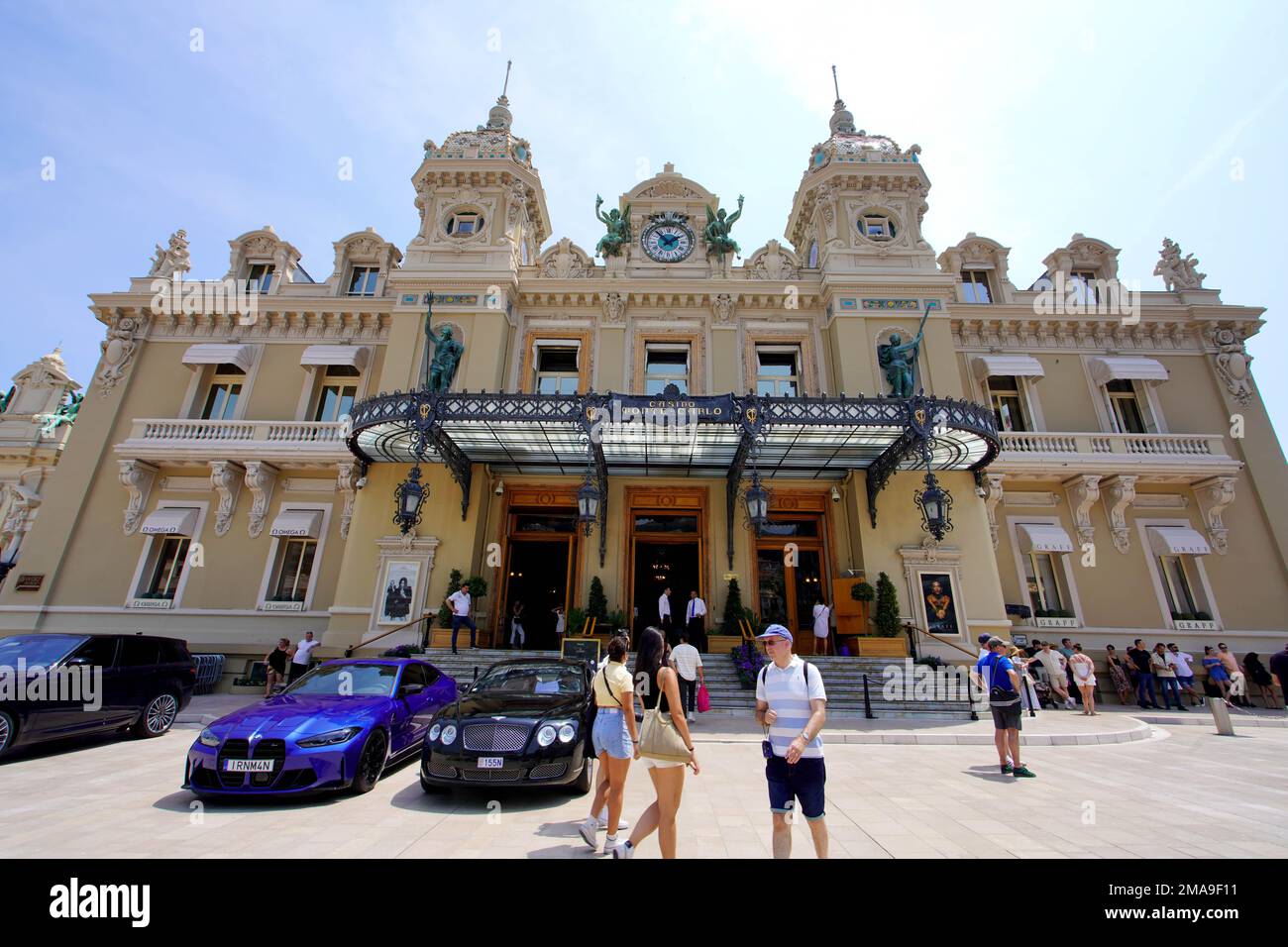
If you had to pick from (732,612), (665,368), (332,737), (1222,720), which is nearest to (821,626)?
(732,612)

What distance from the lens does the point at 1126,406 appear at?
60.8 ft

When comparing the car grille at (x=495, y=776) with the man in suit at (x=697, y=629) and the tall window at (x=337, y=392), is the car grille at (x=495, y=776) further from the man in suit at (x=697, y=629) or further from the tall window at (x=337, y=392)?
the tall window at (x=337, y=392)

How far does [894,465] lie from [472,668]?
11.9 m

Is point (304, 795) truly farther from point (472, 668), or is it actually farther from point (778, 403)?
point (778, 403)

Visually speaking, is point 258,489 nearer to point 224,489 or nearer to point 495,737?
point 224,489

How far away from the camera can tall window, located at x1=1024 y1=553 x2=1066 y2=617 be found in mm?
16312

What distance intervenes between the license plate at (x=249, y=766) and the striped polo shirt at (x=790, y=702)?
16.5ft

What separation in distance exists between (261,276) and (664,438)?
17.2 m

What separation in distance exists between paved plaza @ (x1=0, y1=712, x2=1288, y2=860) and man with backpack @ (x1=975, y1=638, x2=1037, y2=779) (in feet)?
0.82

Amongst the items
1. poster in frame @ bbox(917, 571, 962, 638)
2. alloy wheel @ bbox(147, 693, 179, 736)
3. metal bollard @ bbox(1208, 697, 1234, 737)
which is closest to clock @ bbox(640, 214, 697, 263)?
poster in frame @ bbox(917, 571, 962, 638)

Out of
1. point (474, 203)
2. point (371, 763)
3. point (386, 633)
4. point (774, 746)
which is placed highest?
point (474, 203)

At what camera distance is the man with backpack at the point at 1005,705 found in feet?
23.2

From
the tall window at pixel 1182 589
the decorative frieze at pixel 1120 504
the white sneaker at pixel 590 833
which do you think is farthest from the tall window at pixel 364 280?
the tall window at pixel 1182 589
